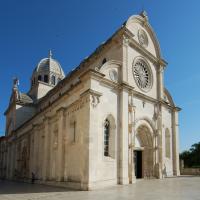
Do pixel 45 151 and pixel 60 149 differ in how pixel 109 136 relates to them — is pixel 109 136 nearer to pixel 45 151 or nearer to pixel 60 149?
pixel 60 149

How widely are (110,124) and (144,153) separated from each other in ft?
21.4

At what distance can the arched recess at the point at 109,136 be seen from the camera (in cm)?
1941

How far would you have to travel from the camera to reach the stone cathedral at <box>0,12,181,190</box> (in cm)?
1830

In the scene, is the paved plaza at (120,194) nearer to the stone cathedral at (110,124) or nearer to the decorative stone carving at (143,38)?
the stone cathedral at (110,124)

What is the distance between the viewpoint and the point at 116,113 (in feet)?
66.7

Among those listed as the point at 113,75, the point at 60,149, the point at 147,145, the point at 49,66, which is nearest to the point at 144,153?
the point at 147,145

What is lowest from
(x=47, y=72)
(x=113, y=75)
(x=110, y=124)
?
(x=110, y=124)

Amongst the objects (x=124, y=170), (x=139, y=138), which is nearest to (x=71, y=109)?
(x=124, y=170)

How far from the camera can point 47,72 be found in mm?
43094

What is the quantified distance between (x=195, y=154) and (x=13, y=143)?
36118 millimetres

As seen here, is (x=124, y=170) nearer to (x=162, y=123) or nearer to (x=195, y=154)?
(x=162, y=123)

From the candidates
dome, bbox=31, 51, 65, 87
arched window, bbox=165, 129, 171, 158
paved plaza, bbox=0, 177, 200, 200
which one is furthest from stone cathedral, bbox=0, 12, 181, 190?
dome, bbox=31, 51, 65, 87

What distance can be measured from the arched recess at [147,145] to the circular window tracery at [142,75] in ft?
10.9

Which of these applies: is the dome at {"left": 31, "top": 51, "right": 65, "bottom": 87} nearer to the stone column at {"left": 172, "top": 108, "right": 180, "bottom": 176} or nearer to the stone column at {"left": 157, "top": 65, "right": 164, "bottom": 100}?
the stone column at {"left": 157, "top": 65, "right": 164, "bottom": 100}
